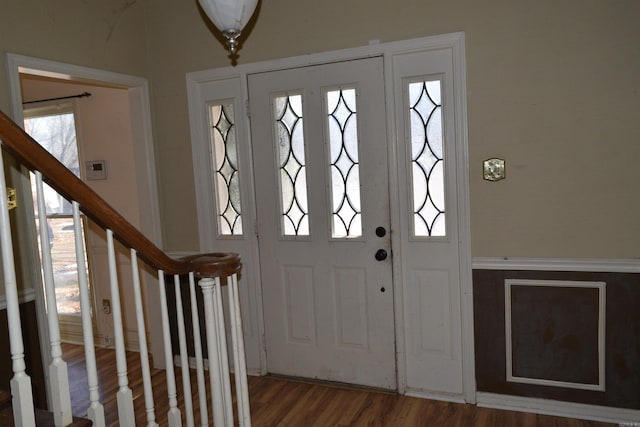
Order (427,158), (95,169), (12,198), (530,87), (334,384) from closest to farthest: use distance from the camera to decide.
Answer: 1. (12,198)
2. (530,87)
3. (427,158)
4. (334,384)
5. (95,169)

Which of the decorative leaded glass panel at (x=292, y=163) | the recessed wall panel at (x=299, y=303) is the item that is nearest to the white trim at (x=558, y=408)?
the recessed wall panel at (x=299, y=303)

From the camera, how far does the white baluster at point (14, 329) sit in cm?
123

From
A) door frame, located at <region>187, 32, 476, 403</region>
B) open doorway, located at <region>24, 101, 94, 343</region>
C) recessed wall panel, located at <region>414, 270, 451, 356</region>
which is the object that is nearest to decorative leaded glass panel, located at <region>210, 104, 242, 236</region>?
door frame, located at <region>187, 32, 476, 403</region>

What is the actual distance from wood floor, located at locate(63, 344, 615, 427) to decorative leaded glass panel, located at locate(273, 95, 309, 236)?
104 centimetres

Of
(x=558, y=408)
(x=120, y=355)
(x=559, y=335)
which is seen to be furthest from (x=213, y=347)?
(x=558, y=408)

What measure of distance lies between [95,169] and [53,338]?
10.3 feet

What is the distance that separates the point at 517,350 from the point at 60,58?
3.14m

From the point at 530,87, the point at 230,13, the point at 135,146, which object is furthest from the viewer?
the point at 135,146

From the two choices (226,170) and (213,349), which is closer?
(213,349)

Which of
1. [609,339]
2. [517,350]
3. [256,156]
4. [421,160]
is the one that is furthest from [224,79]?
[609,339]

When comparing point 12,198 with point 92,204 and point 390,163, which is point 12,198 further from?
point 390,163

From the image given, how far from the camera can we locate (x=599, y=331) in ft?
8.80

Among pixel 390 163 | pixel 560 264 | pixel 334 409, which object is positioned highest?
pixel 390 163

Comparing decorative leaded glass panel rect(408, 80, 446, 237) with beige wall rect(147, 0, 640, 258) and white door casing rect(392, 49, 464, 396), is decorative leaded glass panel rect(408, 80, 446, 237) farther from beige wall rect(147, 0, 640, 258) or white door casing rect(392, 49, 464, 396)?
beige wall rect(147, 0, 640, 258)
